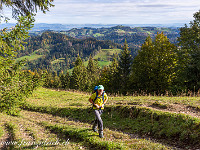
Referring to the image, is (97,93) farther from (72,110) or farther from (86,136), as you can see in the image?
(72,110)

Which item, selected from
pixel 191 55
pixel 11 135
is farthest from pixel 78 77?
pixel 11 135

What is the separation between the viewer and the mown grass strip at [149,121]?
944cm

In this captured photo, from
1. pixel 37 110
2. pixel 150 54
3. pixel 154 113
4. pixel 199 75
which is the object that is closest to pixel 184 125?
pixel 154 113

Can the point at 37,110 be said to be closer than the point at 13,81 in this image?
No

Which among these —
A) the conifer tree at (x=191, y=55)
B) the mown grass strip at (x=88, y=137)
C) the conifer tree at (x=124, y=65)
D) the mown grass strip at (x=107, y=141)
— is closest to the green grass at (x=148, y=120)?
the mown grass strip at (x=107, y=141)

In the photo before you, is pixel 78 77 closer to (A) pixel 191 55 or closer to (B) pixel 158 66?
(B) pixel 158 66

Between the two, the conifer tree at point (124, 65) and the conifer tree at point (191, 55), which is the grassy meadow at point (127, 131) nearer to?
the conifer tree at point (191, 55)

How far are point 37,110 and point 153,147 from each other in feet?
53.3

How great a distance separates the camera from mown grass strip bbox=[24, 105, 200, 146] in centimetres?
944

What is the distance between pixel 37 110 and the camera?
2034cm

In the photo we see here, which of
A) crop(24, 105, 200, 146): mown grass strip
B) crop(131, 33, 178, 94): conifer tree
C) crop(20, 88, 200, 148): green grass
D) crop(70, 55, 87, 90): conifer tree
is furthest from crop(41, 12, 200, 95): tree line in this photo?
crop(70, 55, 87, 90): conifer tree

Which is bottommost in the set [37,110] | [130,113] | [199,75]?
[37,110]

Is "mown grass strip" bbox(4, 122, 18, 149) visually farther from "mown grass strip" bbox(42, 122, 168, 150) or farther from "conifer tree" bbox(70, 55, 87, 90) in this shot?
"conifer tree" bbox(70, 55, 87, 90)

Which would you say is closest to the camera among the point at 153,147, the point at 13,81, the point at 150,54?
the point at 153,147
